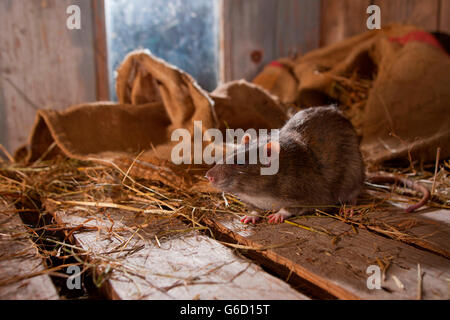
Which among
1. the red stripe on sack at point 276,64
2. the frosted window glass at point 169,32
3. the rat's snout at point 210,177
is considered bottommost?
the rat's snout at point 210,177

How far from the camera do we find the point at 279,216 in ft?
6.86

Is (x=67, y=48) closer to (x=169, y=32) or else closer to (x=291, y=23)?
(x=169, y=32)

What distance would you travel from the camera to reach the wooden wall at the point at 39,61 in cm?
373

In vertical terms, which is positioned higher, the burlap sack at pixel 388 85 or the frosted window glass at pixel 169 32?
the frosted window glass at pixel 169 32

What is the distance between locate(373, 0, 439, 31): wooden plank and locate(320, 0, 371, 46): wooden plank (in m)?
0.26

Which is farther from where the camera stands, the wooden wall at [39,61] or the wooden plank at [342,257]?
the wooden wall at [39,61]

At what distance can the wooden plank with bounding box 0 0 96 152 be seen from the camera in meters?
3.73

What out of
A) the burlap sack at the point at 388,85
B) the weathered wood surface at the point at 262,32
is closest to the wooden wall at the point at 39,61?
the weathered wood surface at the point at 262,32

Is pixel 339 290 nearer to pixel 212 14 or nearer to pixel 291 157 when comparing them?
pixel 291 157

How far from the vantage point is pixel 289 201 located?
2115mm

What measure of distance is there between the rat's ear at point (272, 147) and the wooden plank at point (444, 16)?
12.1 feet

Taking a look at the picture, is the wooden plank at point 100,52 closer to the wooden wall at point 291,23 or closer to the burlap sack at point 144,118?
the burlap sack at point 144,118

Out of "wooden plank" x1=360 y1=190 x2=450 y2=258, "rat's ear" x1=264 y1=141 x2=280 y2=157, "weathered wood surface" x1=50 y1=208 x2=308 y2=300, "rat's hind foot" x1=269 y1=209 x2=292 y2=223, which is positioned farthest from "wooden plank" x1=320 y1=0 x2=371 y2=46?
"weathered wood surface" x1=50 y1=208 x2=308 y2=300

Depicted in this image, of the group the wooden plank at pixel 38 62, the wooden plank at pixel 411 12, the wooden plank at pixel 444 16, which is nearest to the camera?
the wooden plank at pixel 38 62
